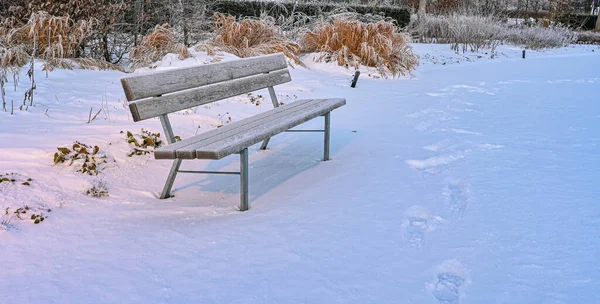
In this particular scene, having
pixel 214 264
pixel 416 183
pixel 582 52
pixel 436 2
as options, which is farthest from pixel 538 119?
pixel 436 2

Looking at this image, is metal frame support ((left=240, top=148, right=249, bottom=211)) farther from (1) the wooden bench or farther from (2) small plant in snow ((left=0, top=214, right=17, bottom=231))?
(2) small plant in snow ((left=0, top=214, right=17, bottom=231))

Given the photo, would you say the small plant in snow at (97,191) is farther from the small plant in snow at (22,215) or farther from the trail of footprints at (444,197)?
the trail of footprints at (444,197)

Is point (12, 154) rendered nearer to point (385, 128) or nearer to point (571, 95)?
point (385, 128)

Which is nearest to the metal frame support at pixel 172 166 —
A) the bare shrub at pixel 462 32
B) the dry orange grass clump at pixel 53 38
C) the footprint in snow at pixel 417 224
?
the footprint in snow at pixel 417 224

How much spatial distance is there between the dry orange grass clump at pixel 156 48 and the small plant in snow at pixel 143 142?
13.3ft

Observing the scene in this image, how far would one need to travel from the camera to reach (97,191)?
145 inches

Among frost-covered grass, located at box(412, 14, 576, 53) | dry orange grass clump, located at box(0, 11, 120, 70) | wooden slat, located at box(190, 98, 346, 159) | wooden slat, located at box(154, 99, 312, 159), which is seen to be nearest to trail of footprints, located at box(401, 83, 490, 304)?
wooden slat, located at box(190, 98, 346, 159)

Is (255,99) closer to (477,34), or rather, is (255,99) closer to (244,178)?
(244,178)

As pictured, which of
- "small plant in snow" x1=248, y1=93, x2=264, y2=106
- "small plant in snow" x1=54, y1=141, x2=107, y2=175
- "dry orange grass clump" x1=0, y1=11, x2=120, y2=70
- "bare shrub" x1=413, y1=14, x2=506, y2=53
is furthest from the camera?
"bare shrub" x1=413, y1=14, x2=506, y2=53

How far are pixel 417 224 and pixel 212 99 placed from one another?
1.72 metres

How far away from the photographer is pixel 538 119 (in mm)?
6824

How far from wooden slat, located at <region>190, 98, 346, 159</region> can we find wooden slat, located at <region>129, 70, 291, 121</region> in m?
0.45

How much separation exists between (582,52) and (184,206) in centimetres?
1781

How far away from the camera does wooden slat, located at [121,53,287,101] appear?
3.48 metres
